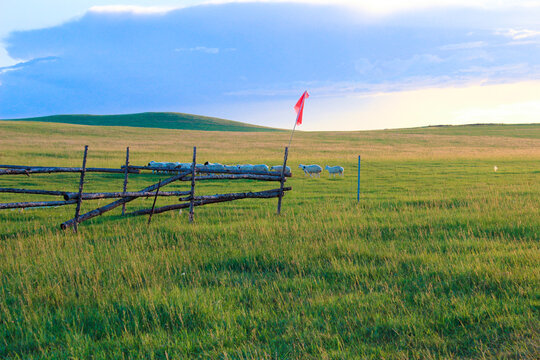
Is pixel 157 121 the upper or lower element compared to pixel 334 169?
upper

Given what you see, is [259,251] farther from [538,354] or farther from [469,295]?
[538,354]

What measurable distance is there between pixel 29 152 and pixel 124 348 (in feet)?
114

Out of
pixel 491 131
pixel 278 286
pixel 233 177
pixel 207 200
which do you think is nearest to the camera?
pixel 278 286

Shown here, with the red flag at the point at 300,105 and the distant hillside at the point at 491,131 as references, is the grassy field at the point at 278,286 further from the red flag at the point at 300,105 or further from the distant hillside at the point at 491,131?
the distant hillside at the point at 491,131

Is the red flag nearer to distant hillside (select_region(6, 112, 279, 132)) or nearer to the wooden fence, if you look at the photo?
the wooden fence

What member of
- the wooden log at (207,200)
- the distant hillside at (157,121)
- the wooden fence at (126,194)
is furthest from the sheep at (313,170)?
the distant hillside at (157,121)

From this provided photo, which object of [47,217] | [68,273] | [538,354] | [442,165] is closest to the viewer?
[538,354]

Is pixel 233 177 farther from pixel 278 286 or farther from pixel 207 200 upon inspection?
pixel 278 286

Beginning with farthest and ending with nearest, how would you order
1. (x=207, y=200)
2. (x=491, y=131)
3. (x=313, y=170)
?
(x=491, y=131) → (x=313, y=170) → (x=207, y=200)

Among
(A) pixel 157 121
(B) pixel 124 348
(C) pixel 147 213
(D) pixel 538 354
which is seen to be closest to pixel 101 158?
(C) pixel 147 213

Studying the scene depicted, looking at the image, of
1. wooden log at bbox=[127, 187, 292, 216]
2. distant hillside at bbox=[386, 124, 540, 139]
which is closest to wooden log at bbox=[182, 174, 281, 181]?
wooden log at bbox=[127, 187, 292, 216]

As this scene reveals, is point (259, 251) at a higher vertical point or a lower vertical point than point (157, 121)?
lower

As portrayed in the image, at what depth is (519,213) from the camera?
10492mm

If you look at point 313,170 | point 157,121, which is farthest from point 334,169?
point 157,121
